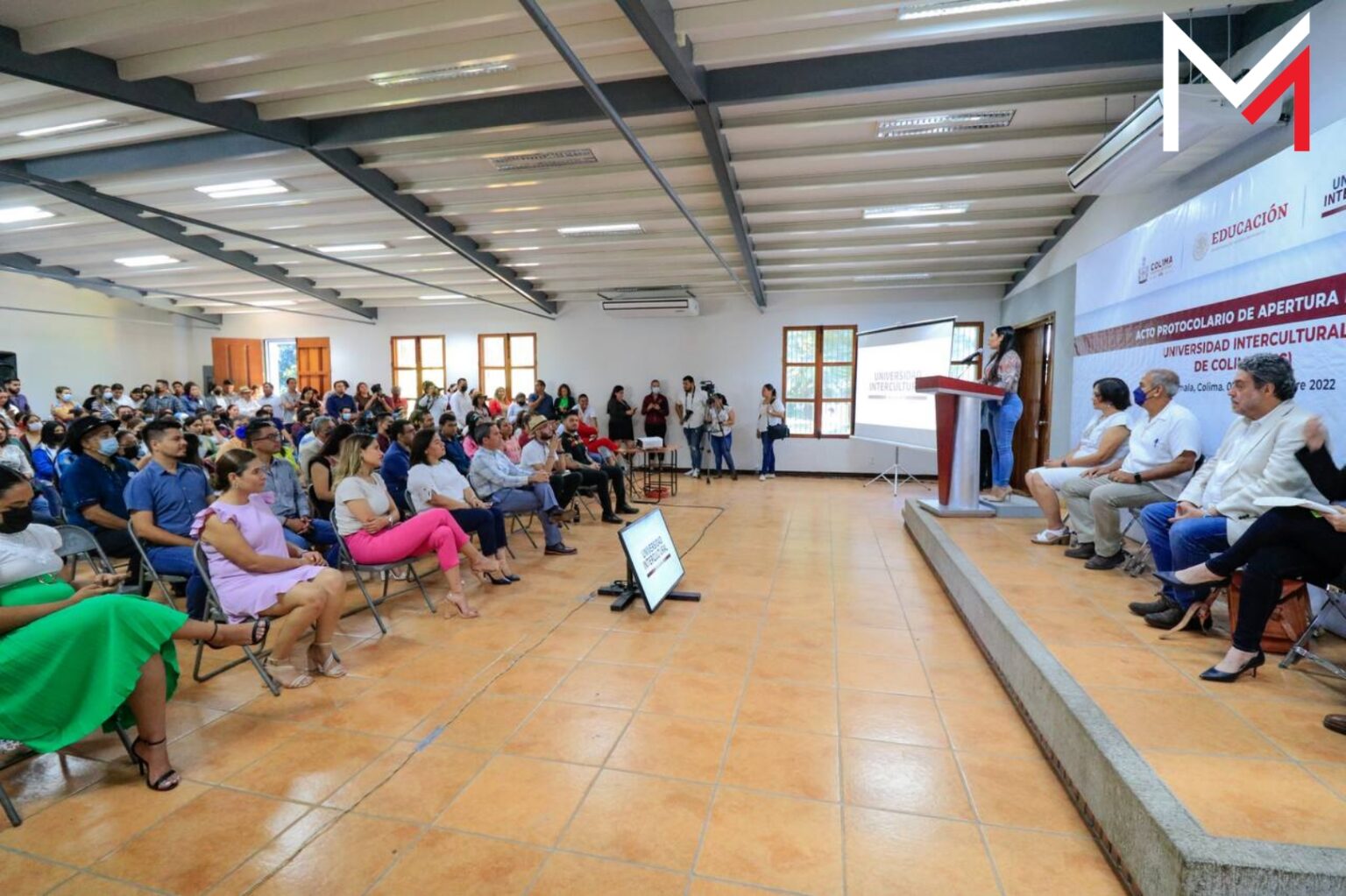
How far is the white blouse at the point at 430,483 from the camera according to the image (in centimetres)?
387

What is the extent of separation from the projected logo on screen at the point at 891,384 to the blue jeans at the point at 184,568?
629 centimetres

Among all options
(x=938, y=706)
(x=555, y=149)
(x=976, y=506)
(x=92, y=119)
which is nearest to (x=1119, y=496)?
(x=976, y=506)

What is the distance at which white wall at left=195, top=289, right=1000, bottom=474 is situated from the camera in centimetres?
938

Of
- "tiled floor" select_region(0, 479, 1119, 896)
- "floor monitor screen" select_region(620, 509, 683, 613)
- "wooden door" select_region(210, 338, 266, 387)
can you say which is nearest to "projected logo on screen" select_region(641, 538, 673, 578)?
"floor monitor screen" select_region(620, 509, 683, 613)

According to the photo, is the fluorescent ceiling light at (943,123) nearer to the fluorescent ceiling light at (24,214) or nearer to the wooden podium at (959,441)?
the wooden podium at (959,441)

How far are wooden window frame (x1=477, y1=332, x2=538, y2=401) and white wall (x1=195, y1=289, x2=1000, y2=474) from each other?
0.26ft

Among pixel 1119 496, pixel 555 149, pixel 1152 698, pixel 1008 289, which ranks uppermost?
pixel 555 149

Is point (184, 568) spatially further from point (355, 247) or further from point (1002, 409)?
point (1002, 409)

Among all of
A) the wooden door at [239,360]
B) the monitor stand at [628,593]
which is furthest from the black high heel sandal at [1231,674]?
the wooden door at [239,360]

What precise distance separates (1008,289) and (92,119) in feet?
33.5

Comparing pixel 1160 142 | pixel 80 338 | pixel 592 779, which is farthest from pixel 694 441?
pixel 80 338

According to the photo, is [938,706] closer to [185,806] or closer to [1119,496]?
[1119,496]

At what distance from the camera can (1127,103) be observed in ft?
15.3

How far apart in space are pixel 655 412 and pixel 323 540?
21.4ft
